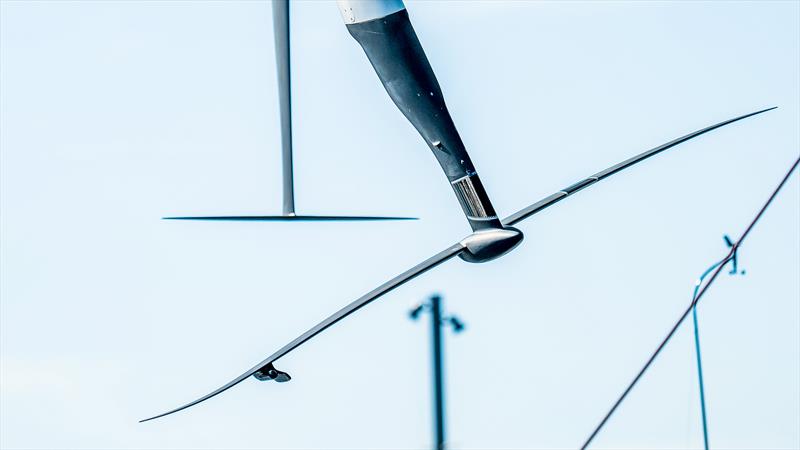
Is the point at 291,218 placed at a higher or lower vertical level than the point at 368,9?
lower

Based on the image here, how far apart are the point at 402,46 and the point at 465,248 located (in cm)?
367

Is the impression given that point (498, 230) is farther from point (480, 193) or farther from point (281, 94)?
point (281, 94)

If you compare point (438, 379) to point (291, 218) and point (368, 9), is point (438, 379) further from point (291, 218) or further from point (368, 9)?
point (368, 9)

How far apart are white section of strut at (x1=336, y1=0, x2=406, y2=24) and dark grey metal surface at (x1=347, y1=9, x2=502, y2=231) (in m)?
0.07

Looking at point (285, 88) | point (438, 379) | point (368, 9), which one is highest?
point (368, 9)

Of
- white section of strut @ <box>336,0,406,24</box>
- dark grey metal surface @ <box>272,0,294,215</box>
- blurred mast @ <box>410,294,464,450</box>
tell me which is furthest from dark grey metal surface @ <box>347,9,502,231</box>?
blurred mast @ <box>410,294,464,450</box>

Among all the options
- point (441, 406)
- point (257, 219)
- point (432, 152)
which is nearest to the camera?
point (441, 406)

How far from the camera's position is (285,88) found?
1051 inches

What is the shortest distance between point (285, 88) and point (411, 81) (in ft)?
7.22

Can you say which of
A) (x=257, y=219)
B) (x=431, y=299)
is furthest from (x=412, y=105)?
(x=431, y=299)

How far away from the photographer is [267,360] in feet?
88.1

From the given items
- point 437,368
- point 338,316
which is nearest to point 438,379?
point 437,368

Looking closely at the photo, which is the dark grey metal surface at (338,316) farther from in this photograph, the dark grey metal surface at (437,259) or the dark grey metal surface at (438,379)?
the dark grey metal surface at (438,379)

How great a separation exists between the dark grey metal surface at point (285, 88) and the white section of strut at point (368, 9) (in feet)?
4.08
